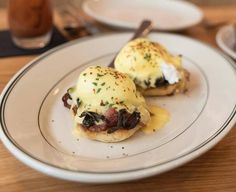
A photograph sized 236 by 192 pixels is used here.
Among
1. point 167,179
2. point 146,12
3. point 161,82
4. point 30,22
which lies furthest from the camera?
point 146,12

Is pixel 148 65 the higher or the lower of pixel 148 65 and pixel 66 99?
the higher

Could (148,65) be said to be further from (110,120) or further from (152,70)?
(110,120)

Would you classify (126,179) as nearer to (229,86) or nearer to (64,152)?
(64,152)

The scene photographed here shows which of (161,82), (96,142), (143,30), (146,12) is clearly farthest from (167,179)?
(146,12)

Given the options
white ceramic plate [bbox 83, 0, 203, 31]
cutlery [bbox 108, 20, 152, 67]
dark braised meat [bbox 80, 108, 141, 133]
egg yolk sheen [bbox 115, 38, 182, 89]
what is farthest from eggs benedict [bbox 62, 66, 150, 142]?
white ceramic plate [bbox 83, 0, 203, 31]

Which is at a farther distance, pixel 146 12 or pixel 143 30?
pixel 146 12

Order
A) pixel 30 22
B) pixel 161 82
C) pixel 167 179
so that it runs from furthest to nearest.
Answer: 1. pixel 30 22
2. pixel 161 82
3. pixel 167 179
